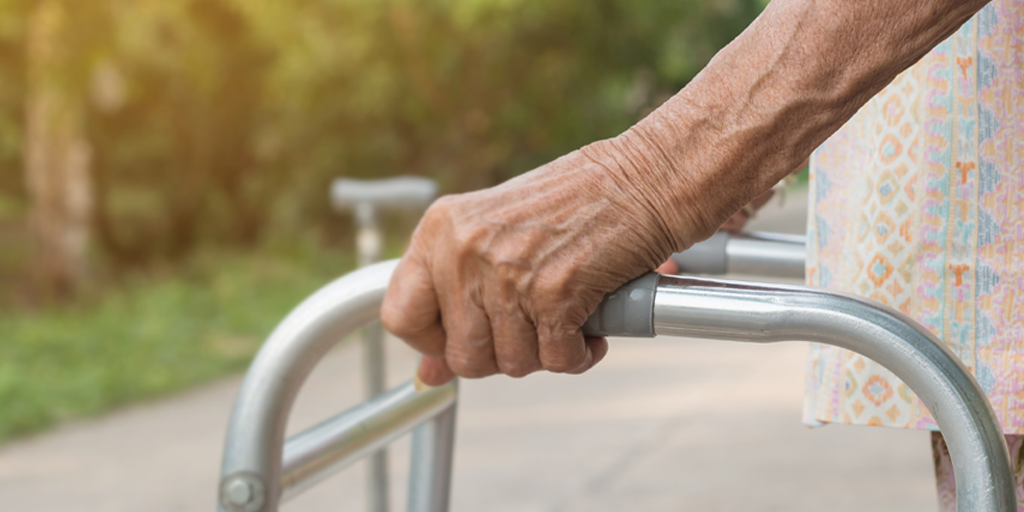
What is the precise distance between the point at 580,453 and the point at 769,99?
350cm

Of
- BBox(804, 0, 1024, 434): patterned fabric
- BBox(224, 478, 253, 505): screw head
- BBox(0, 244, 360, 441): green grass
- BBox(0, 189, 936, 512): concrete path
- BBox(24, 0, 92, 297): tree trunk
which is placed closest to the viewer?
BBox(224, 478, 253, 505): screw head

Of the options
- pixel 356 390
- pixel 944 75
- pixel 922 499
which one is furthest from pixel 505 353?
pixel 356 390

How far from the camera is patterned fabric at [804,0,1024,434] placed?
2.68ft

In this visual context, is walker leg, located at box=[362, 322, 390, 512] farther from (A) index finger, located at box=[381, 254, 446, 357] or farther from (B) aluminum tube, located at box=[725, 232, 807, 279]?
(A) index finger, located at box=[381, 254, 446, 357]

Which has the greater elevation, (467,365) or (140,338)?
(140,338)

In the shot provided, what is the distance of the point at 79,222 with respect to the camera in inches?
334

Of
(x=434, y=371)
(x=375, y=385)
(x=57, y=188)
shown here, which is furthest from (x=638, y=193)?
(x=57, y=188)

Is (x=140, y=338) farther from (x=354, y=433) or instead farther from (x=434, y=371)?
(x=434, y=371)

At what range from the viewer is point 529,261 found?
0.66m

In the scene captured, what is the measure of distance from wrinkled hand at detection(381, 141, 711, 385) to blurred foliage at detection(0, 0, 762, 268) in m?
6.46

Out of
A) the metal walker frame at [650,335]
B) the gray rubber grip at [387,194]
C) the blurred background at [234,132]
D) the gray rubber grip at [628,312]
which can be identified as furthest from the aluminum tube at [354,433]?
the blurred background at [234,132]

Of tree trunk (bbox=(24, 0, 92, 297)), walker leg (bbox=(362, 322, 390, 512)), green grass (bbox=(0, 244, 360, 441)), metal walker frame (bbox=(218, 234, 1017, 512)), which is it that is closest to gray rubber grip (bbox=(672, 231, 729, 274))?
metal walker frame (bbox=(218, 234, 1017, 512))

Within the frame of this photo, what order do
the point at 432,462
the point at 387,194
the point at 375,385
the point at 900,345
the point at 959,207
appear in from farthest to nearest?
the point at 387,194 < the point at 375,385 < the point at 432,462 < the point at 959,207 < the point at 900,345

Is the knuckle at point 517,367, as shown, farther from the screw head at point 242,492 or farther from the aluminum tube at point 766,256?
the aluminum tube at point 766,256
